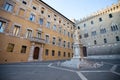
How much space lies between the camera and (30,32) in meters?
17.4

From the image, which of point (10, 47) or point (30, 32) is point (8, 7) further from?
point (10, 47)

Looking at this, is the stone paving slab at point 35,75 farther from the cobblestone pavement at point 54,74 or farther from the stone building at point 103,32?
the stone building at point 103,32

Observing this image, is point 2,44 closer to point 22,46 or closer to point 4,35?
point 4,35

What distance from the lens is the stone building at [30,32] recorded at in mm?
13625

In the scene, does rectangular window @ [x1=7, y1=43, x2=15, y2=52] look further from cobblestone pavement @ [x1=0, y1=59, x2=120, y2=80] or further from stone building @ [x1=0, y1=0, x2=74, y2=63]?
cobblestone pavement @ [x1=0, y1=59, x2=120, y2=80]

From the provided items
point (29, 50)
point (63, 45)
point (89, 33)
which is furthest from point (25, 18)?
point (89, 33)

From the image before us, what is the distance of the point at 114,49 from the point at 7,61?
25.4m

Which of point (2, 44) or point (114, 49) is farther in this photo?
point (114, 49)

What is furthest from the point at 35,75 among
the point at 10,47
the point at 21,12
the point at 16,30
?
the point at 21,12

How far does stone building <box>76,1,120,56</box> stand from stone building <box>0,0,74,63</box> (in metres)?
8.86

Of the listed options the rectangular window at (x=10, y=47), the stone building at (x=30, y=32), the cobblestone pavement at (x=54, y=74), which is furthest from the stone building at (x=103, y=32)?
the rectangular window at (x=10, y=47)

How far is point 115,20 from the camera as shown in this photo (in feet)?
74.8

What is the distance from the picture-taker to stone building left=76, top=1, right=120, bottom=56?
21984 mm

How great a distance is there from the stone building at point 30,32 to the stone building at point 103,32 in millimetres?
8858
